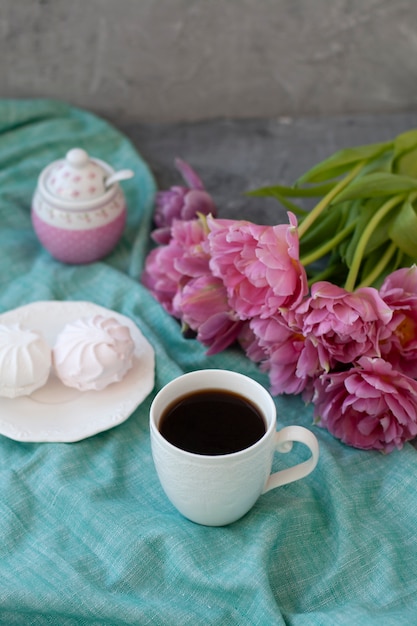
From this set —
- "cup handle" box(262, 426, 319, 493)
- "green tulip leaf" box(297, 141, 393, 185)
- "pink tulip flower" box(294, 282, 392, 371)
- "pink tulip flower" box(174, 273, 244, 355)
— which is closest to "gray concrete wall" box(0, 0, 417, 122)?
"green tulip leaf" box(297, 141, 393, 185)

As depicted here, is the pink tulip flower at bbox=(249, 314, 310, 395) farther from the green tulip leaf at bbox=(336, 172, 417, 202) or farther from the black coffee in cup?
the green tulip leaf at bbox=(336, 172, 417, 202)

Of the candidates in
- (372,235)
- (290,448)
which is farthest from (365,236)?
(290,448)

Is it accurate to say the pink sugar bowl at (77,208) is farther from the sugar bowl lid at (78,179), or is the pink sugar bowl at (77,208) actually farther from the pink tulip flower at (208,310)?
the pink tulip flower at (208,310)

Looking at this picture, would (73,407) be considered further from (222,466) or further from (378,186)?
(378,186)

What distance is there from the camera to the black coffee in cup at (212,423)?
76cm

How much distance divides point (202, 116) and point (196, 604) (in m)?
0.99

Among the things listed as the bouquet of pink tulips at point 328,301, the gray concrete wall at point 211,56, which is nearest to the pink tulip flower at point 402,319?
the bouquet of pink tulips at point 328,301

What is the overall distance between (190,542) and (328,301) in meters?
0.27

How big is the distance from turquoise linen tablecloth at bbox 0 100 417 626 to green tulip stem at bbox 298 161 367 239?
0.60 ft

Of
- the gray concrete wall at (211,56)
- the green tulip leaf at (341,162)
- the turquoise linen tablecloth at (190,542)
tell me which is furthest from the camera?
the gray concrete wall at (211,56)

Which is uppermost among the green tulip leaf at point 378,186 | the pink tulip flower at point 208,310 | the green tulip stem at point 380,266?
the green tulip leaf at point 378,186

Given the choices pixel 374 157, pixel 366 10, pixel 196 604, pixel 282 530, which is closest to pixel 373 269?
pixel 374 157

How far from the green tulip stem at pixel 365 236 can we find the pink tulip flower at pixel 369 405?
0.11 meters

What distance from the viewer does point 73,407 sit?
2.98 feet
